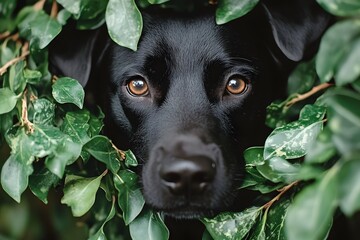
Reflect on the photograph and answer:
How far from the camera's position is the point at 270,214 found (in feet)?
6.10

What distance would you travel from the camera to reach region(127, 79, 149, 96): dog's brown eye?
7.47 feet

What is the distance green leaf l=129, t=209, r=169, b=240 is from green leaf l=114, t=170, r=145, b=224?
0.04 m

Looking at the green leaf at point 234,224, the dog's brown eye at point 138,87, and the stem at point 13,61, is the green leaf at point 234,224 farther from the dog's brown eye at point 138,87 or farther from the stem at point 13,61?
the stem at point 13,61

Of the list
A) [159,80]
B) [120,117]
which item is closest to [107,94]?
[120,117]

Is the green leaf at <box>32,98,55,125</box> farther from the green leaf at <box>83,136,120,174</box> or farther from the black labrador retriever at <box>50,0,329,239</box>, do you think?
the black labrador retriever at <box>50,0,329,239</box>

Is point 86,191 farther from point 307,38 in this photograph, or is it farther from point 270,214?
point 307,38

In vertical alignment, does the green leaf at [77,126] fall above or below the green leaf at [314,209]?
below

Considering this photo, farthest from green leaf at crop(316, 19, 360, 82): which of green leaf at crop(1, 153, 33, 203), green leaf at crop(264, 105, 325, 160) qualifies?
green leaf at crop(1, 153, 33, 203)

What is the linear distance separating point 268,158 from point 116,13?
2.00ft

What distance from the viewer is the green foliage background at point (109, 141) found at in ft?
4.33

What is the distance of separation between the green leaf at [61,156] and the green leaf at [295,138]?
53cm

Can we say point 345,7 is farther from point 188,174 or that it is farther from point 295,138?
point 188,174

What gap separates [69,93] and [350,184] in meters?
0.98

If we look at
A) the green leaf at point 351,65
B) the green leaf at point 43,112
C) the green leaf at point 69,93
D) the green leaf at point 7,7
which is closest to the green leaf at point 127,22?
the green leaf at point 69,93
